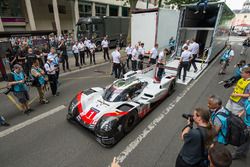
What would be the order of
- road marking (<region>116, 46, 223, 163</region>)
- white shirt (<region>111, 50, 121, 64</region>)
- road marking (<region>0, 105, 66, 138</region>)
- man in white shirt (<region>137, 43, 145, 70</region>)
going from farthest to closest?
man in white shirt (<region>137, 43, 145, 70</region>)
white shirt (<region>111, 50, 121, 64</region>)
road marking (<region>0, 105, 66, 138</region>)
road marking (<region>116, 46, 223, 163</region>)

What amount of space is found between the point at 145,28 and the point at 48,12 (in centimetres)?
1818

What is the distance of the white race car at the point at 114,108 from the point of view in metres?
3.35

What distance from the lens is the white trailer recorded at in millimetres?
9922

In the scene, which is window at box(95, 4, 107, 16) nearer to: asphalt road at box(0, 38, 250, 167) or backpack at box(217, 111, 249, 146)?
asphalt road at box(0, 38, 250, 167)

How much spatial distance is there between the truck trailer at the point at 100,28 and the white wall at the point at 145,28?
615cm

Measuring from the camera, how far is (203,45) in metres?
12.2

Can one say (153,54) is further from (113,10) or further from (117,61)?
(113,10)

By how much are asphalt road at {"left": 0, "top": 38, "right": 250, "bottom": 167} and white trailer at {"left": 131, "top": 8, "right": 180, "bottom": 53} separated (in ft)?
20.6

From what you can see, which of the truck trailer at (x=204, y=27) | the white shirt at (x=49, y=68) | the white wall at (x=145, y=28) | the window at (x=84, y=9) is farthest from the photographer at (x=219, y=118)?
the window at (x=84, y=9)

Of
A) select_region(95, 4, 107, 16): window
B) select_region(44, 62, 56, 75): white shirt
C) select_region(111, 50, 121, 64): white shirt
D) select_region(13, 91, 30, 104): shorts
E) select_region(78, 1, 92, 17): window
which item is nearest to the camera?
select_region(13, 91, 30, 104): shorts

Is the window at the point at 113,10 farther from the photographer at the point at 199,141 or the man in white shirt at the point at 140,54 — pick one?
the photographer at the point at 199,141

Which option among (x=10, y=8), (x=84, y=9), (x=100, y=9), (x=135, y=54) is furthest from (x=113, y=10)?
(x=135, y=54)

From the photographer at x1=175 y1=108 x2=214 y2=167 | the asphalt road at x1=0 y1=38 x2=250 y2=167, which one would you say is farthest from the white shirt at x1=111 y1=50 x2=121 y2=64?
the photographer at x1=175 y1=108 x2=214 y2=167

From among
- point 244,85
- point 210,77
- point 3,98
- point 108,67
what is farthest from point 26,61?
point 210,77
